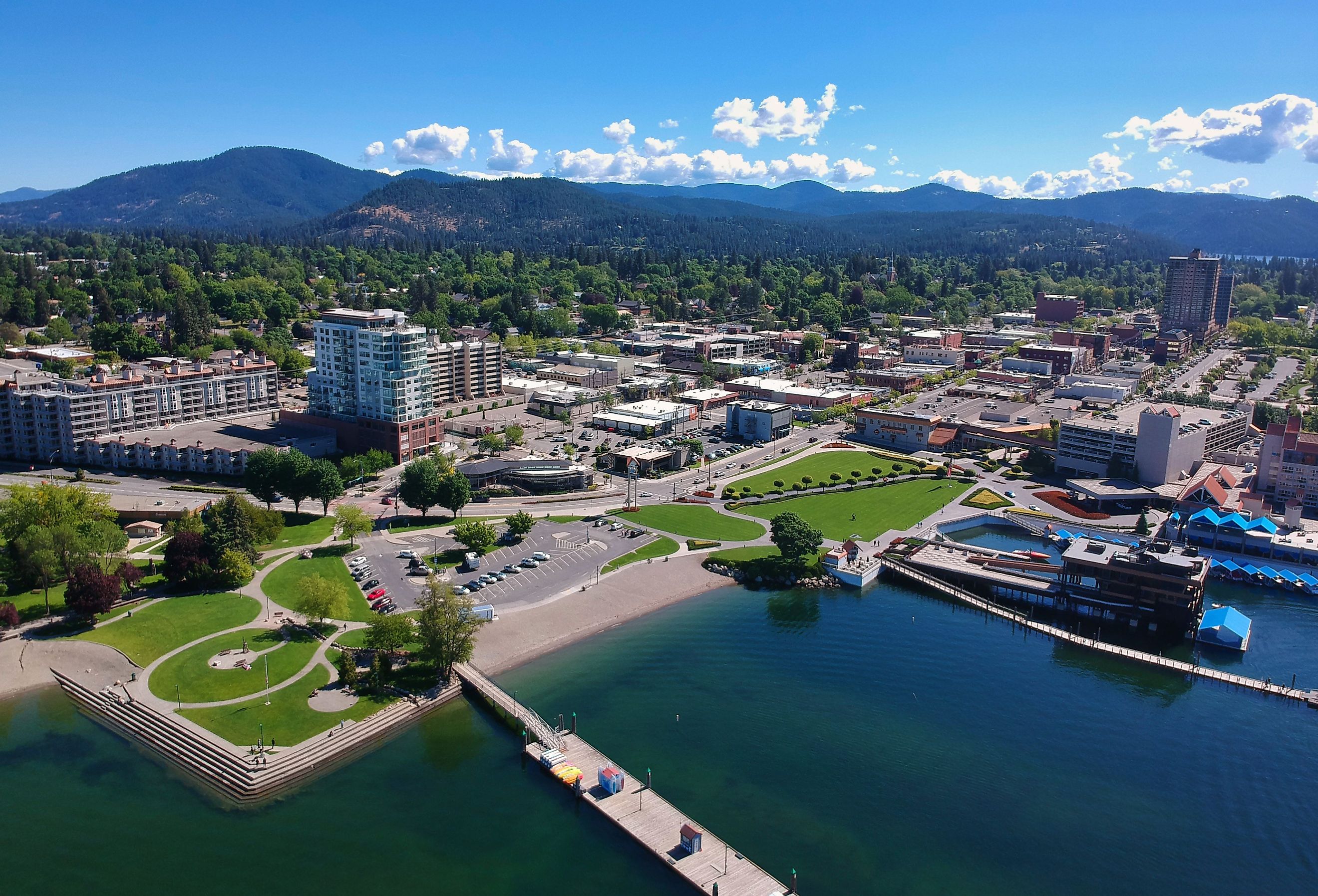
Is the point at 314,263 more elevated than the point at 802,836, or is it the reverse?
the point at 314,263

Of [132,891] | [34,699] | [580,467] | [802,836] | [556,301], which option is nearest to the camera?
[132,891]

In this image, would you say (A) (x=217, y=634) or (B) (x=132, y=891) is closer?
(B) (x=132, y=891)

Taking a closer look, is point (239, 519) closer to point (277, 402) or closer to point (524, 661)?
point (524, 661)

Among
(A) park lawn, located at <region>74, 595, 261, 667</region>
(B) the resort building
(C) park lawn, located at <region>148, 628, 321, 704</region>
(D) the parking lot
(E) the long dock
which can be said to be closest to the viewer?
(C) park lawn, located at <region>148, 628, 321, 704</region>

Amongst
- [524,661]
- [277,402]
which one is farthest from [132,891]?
[277,402]

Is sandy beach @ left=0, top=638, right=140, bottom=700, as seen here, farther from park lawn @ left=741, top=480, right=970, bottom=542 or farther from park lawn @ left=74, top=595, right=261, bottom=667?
park lawn @ left=741, top=480, right=970, bottom=542

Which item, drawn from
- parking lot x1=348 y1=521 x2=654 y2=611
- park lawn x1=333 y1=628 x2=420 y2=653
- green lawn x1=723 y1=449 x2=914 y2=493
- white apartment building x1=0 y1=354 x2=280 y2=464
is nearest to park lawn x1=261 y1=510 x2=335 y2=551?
parking lot x1=348 y1=521 x2=654 y2=611

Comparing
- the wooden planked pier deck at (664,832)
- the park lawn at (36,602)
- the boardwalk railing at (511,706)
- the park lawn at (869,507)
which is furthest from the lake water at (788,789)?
the park lawn at (869,507)
